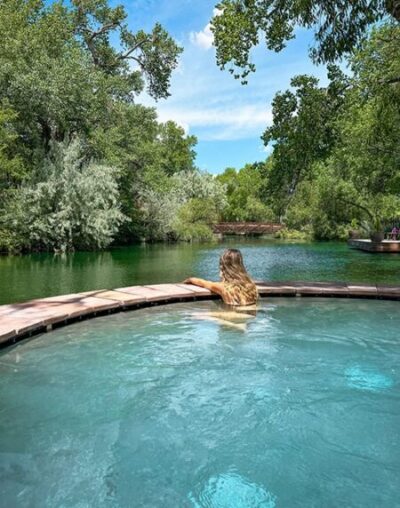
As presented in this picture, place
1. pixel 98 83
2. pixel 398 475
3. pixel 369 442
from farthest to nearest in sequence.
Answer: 1. pixel 98 83
2. pixel 369 442
3. pixel 398 475

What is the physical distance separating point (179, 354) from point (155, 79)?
30099 mm

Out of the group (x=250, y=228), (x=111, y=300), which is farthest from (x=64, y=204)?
(x=250, y=228)

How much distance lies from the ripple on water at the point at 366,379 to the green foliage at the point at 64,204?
20790mm

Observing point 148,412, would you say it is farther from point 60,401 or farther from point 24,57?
point 24,57

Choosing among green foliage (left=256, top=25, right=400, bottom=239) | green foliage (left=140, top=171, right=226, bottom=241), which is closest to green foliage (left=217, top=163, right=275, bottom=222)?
green foliage (left=140, top=171, right=226, bottom=241)

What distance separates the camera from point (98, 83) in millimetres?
24531

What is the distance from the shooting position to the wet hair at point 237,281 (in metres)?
9.80

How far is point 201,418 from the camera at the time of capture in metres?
4.65

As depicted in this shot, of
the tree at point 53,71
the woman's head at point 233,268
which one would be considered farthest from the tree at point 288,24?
the tree at point 53,71

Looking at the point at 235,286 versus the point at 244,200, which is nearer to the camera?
the point at 235,286

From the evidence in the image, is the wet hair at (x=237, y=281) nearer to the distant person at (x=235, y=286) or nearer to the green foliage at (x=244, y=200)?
the distant person at (x=235, y=286)

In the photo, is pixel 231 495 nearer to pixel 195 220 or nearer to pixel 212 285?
pixel 212 285

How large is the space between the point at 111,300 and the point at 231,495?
621 cm

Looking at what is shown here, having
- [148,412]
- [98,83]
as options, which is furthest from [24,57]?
[148,412]
